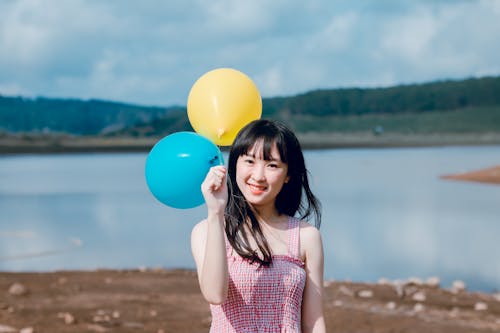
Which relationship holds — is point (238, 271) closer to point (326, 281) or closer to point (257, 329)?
point (257, 329)

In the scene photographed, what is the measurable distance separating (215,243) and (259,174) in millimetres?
336

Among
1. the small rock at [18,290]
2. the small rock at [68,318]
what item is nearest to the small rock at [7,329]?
the small rock at [68,318]

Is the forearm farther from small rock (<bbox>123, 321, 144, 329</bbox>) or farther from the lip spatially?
small rock (<bbox>123, 321, 144, 329</bbox>)

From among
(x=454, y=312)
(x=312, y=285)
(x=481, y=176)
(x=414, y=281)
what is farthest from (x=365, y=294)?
(x=481, y=176)

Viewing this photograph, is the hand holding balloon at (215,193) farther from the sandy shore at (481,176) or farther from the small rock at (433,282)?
the sandy shore at (481,176)

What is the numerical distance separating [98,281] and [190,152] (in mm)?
6870

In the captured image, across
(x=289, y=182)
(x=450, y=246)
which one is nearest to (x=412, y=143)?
(x=450, y=246)

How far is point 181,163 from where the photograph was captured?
2785 mm

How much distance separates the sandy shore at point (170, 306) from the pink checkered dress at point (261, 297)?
424 cm

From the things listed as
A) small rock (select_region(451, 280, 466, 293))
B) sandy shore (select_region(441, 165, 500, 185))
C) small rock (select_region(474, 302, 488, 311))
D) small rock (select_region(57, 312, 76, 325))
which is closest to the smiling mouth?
small rock (select_region(57, 312, 76, 325))

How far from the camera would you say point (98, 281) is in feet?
30.5

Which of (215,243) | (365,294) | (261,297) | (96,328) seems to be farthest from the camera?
(365,294)

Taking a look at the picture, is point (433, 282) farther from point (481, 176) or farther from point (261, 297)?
point (481, 176)

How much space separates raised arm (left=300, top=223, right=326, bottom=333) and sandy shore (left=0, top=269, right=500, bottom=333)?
4.15 metres
